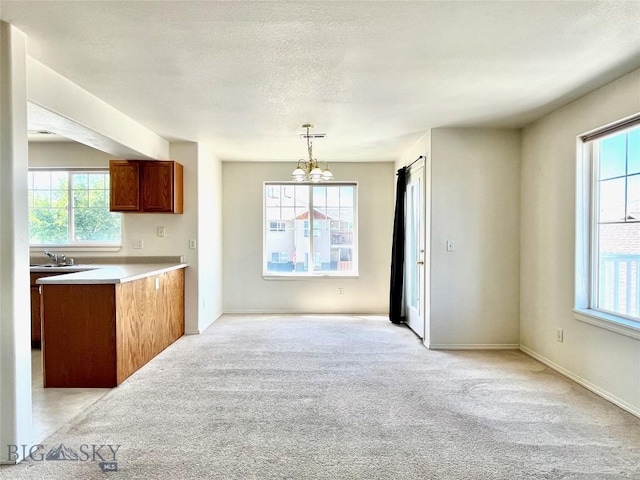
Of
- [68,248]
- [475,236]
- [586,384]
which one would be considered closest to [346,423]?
[586,384]

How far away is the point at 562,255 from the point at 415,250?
1862 mm

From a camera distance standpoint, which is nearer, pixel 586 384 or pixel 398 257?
pixel 586 384

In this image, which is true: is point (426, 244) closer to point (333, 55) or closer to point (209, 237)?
point (333, 55)

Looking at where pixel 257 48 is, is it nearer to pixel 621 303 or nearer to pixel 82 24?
pixel 82 24

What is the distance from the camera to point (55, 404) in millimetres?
2641

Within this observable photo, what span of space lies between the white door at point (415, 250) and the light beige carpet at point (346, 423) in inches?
38.2

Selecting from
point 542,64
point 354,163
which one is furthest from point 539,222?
point 354,163

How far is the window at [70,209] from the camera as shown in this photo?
4789mm

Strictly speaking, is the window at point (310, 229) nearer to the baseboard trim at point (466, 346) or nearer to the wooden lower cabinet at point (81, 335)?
the baseboard trim at point (466, 346)

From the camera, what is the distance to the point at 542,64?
2.41m

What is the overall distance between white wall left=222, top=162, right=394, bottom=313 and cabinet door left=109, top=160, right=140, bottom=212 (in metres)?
1.63

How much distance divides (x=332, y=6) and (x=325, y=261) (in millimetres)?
4375

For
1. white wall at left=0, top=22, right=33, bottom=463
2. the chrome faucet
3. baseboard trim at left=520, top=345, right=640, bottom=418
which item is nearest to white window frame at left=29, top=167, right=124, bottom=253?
the chrome faucet

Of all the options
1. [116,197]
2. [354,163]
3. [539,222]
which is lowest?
[539,222]
